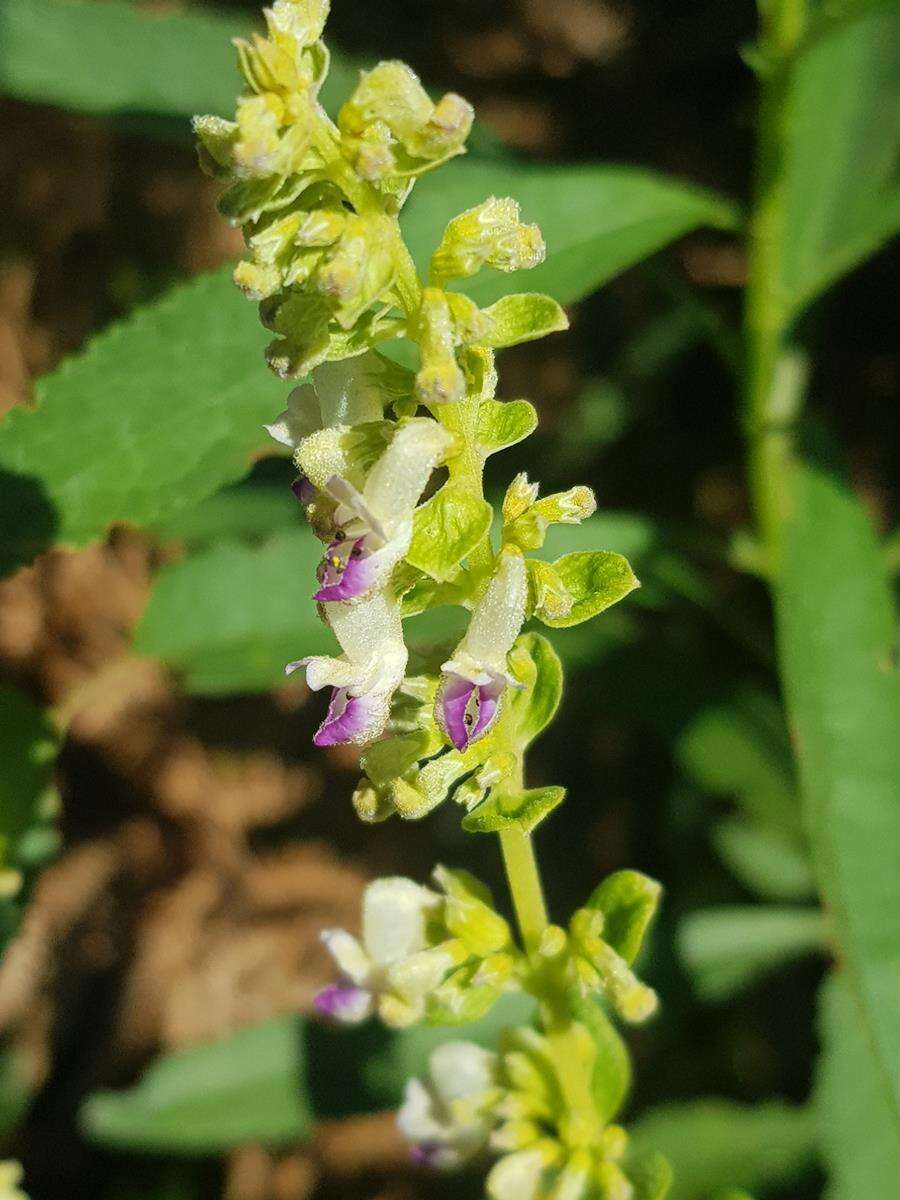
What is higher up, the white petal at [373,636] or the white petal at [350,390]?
the white petal at [350,390]

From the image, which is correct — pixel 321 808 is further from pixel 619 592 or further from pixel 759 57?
pixel 619 592

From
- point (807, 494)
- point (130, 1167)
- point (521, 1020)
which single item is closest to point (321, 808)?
point (130, 1167)

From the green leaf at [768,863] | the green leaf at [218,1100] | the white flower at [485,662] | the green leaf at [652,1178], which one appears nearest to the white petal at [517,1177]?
the green leaf at [652,1178]

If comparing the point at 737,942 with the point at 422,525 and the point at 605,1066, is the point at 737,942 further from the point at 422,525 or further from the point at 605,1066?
the point at 422,525

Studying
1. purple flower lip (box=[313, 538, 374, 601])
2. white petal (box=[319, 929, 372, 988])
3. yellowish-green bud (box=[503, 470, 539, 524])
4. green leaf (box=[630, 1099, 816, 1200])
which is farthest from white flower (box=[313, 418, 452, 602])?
green leaf (box=[630, 1099, 816, 1200])

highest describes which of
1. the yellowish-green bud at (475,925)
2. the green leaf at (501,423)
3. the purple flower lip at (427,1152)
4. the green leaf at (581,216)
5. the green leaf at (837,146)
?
the green leaf at (837,146)

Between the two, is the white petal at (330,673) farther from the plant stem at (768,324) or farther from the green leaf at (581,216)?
the plant stem at (768,324)

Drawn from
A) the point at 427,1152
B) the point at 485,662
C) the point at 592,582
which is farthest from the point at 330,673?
the point at 427,1152
